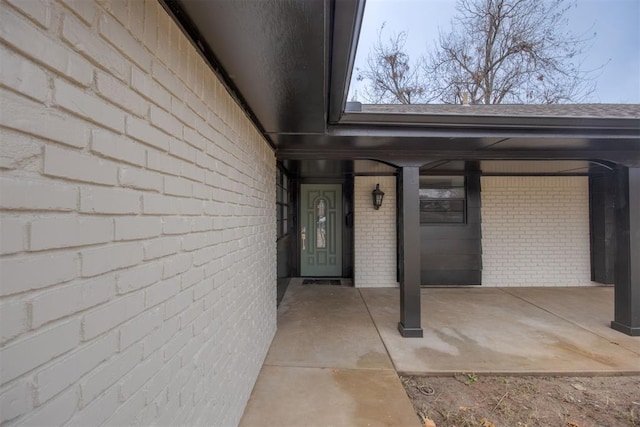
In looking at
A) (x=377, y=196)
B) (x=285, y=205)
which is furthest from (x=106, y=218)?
(x=377, y=196)

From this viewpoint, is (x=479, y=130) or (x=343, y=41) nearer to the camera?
(x=343, y=41)

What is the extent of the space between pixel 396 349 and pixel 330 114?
251 cm

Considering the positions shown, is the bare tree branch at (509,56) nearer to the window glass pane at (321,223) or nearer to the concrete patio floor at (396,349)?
the window glass pane at (321,223)

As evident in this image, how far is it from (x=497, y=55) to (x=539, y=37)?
3.16 ft

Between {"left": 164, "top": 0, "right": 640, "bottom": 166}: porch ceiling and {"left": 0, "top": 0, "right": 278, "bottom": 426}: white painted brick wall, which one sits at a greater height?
{"left": 164, "top": 0, "right": 640, "bottom": 166}: porch ceiling

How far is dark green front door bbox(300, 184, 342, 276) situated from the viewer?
21.0 feet

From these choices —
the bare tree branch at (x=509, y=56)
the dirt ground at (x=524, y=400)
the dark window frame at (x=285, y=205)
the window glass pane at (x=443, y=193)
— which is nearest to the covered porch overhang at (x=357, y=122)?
the dirt ground at (x=524, y=400)

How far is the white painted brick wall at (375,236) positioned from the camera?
572 centimetres

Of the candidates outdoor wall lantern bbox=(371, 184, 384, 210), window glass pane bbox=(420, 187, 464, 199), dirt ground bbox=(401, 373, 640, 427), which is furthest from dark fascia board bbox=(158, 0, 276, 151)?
window glass pane bbox=(420, 187, 464, 199)

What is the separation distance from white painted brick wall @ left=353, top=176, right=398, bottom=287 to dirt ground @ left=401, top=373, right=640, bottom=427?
3.08 metres

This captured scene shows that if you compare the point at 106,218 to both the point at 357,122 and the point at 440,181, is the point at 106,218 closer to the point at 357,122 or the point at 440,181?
the point at 357,122

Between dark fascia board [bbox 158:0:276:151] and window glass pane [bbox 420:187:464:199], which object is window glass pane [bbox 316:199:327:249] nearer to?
window glass pane [bbox 420:187:464:199]

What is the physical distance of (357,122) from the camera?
2732 mm

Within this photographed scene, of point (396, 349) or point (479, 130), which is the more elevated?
point (479, 130)
